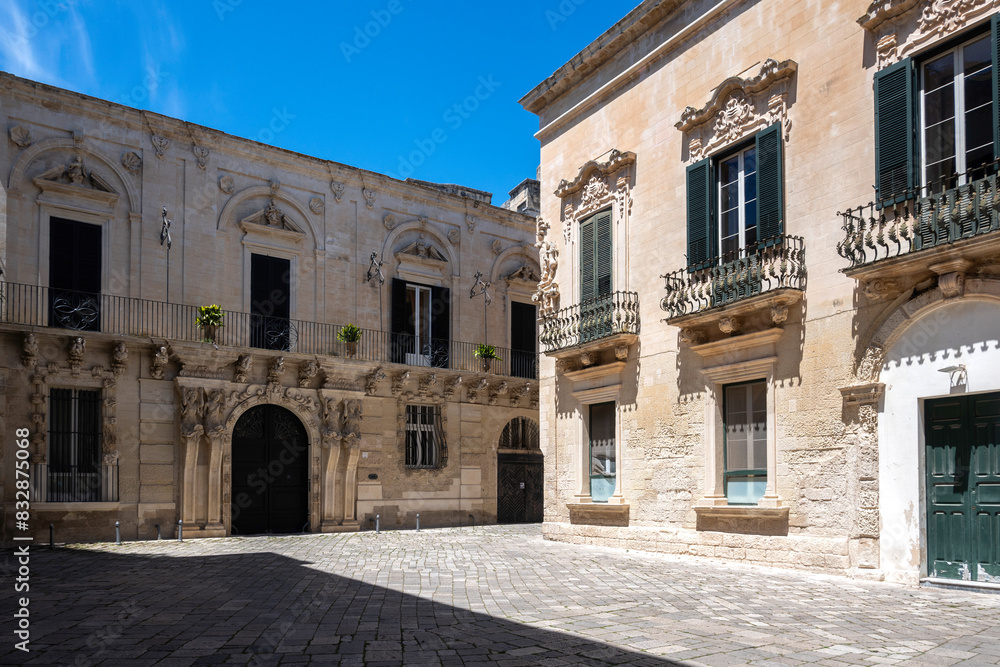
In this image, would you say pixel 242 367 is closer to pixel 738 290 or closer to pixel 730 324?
pixel 730 324

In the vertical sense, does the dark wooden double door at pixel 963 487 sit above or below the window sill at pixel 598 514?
above

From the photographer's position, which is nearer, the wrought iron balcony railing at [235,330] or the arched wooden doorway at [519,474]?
the wrought iron balcony railing at [235,330]

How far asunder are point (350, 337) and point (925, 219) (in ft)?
46.9

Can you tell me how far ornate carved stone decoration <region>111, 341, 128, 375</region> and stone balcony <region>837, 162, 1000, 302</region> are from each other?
14.2m

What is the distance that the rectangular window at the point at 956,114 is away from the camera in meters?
8.98

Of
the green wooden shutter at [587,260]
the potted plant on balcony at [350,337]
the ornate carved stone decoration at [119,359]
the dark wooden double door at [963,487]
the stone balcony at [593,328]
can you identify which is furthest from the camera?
the potted plant on balcony at [350,337]

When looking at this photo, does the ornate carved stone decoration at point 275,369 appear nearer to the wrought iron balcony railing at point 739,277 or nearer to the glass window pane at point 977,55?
the wrought iron balcony railing at point 739,277

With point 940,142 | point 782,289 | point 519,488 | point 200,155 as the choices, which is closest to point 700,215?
point 782,289

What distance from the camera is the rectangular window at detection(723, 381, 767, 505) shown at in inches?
460

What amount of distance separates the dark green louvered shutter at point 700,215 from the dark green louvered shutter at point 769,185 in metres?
1.00

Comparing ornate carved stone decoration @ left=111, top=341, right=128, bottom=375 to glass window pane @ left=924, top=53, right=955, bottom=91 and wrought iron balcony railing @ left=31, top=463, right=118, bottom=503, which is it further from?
glass window pane @ left=924, top=53, right=955, bottom=91

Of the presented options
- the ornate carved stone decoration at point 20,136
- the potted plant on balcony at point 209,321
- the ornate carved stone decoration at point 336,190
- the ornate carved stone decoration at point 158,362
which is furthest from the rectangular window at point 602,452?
the ornate carved stone decoration at point 20,136

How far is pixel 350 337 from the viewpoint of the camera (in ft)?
67.0

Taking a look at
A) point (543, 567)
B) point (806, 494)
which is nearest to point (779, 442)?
point (806, 494)
